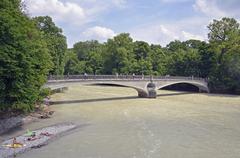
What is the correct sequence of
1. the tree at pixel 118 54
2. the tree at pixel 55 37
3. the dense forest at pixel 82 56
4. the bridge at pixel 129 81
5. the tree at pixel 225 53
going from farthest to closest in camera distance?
1. the tree at pixel 118 54
2. the tree at pixel 225 53
3. the tree at pixel 55 37
4. the bridge at pixel 129 81
5. the dense forest at pixel 82 56

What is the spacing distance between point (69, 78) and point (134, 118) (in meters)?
14.7

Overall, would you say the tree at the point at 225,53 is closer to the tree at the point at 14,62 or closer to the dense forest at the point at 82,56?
the dense forest at the point at 82,56

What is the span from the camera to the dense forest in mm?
25938

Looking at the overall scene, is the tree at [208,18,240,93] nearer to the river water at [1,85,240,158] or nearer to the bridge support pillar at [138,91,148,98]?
the bridge support pillar at [138,91,148,98]

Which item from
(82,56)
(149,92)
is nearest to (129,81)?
(149,92)

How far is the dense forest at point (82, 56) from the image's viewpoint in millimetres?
25938

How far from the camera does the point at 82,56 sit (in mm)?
114938

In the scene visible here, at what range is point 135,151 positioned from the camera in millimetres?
21703

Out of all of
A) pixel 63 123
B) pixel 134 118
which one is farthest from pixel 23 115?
pixel 134 118

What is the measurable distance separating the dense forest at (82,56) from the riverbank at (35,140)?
8.53ft

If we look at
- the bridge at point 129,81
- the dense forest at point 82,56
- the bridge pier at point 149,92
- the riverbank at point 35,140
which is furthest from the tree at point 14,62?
the bridge pier at point 149,92

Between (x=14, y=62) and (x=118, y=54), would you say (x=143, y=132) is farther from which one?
(x=118, y=54)

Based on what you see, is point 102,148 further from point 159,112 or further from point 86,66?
point 86,66

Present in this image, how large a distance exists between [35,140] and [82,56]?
91512mm
